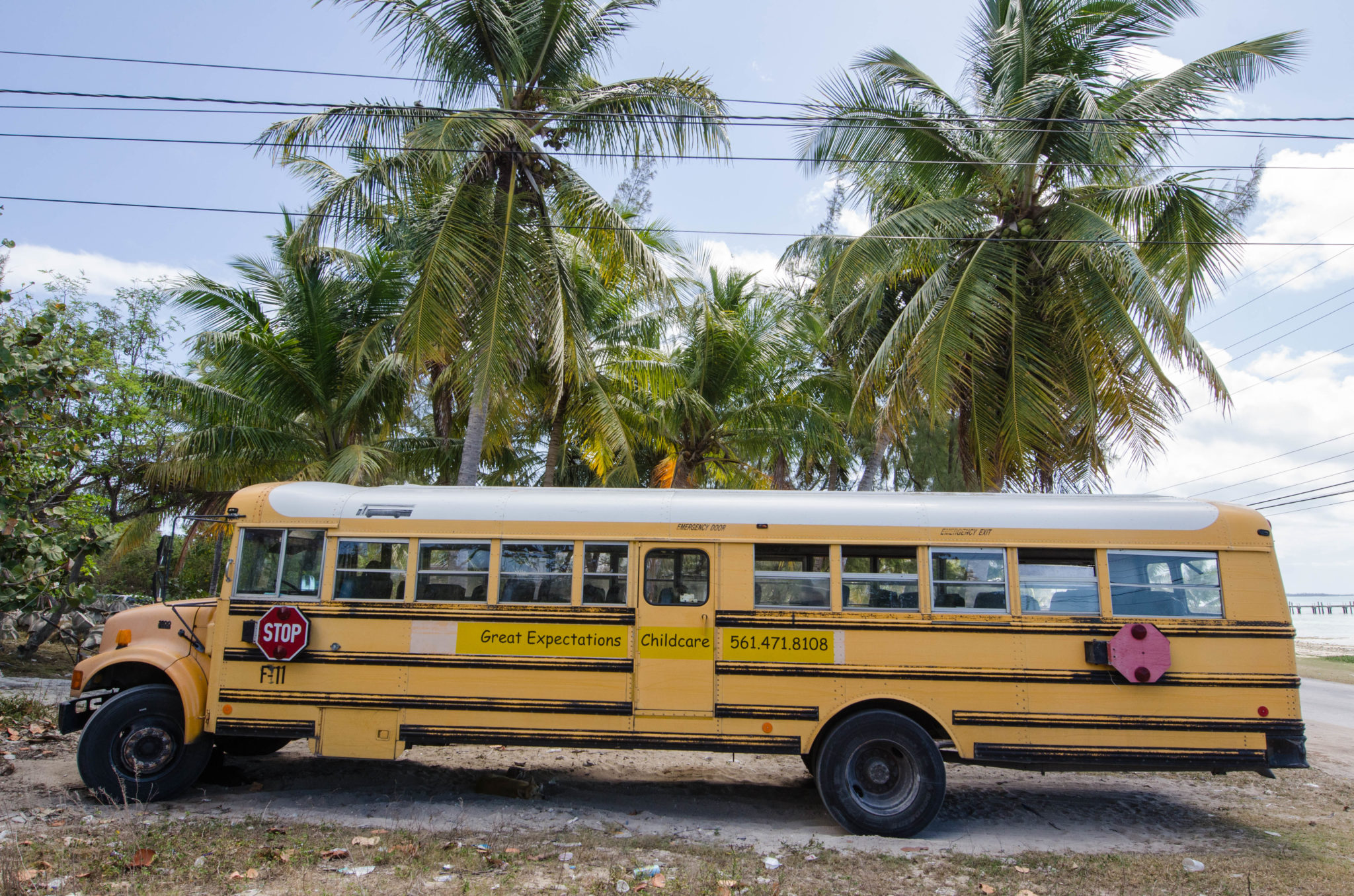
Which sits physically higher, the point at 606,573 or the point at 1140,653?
the point at 606,573

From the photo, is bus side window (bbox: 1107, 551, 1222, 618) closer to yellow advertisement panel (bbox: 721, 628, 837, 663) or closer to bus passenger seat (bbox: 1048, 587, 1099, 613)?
bus passenger seat (bbox: 1048, 587, 1099, 613)

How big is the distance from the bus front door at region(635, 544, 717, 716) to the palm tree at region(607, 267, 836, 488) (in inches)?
369

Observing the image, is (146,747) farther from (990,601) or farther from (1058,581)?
(1058,581)

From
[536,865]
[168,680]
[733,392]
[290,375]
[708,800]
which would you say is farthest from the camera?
[733,392]

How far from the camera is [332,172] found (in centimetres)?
1795

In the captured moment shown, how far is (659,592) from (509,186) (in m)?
7.26

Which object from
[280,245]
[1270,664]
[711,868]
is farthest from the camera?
[280,245]

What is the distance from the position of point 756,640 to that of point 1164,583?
10.8 ft

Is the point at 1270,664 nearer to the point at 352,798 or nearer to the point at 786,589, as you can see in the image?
the point at 786,589

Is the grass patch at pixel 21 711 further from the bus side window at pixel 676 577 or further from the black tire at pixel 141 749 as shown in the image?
the bus side window at pixel 676 577

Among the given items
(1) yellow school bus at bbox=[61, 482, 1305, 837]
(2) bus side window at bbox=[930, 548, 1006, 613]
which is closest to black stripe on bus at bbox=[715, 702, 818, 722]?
(1) yellow school bus at bbox=[61, 482, 1305, 837]

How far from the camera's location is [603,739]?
266 inches

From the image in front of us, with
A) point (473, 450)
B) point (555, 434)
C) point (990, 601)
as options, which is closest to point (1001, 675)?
point (990, 601)

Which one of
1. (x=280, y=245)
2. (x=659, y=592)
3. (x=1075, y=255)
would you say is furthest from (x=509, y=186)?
(x=1075, y=255)
